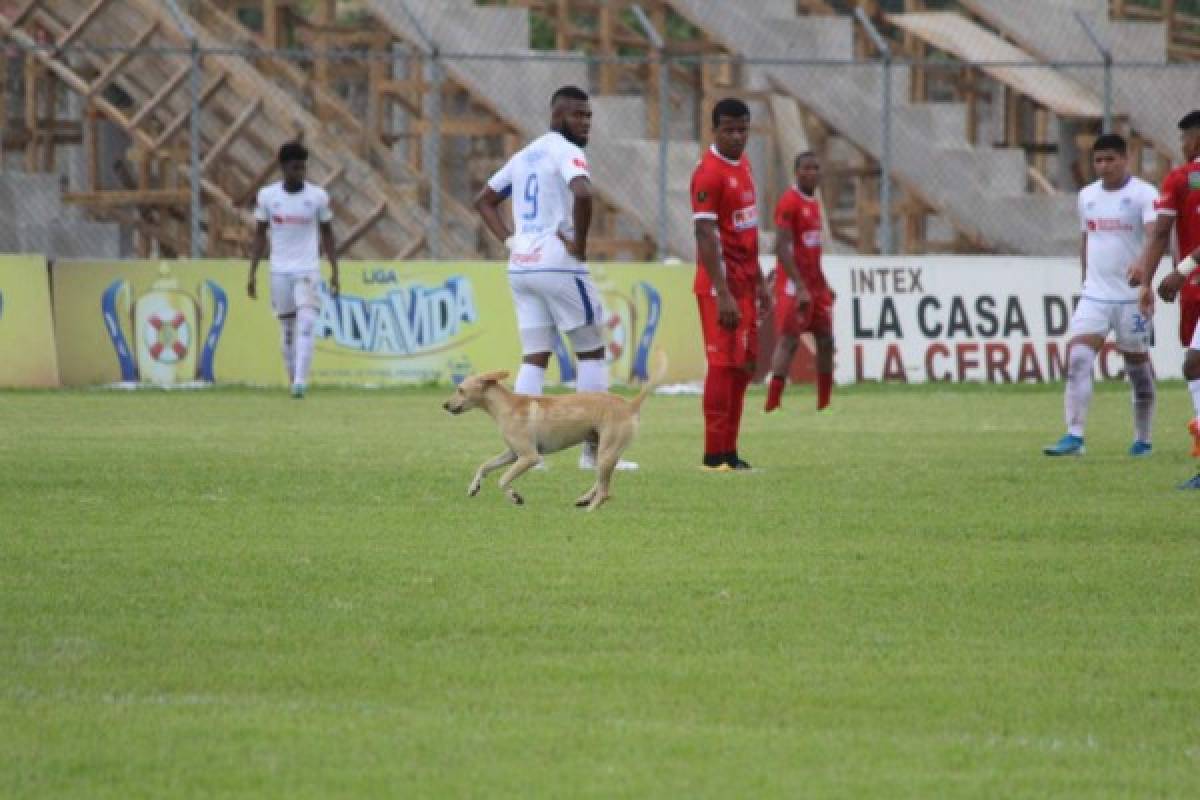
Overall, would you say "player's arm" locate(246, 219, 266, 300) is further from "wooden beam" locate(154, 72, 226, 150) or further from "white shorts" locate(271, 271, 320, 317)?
"wooden beam" locate(154, 72, 226, 150)

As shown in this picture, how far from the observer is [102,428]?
1944 centimetres

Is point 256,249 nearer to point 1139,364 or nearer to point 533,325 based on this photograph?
point 533,325

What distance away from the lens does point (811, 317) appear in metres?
22.9

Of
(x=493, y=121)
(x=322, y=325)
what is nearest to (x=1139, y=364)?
(x=322, y=325)

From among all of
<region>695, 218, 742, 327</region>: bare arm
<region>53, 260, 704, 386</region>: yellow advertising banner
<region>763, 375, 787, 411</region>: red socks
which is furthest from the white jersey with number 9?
<region>53, 260, 704, 386</region>: yellow advertising banner

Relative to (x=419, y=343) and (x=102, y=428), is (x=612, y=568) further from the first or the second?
(x=419, y=343)

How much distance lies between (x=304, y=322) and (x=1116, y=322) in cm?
925

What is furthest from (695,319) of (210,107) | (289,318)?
(210,107)

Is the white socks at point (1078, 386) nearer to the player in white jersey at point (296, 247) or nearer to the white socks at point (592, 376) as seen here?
the white socks at point (592, 376)

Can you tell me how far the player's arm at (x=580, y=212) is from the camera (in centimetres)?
1441

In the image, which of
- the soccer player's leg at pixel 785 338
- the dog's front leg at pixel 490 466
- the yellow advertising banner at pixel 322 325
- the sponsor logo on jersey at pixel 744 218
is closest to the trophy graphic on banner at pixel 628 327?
the yellow advertising banner at pixel 322 325

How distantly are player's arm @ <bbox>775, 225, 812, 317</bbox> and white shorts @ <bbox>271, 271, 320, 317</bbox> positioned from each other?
4634mm

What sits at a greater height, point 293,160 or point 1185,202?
point 293,160

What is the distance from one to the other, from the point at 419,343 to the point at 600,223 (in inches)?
525
